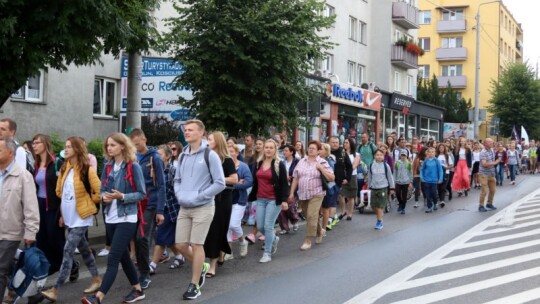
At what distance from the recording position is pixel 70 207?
701cm

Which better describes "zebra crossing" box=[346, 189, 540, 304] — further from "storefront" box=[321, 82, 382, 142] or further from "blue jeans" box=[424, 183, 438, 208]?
"storefront" box=[321, 82, 382, 142]

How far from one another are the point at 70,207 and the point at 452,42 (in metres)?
64.6

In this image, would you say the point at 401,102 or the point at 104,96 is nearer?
the point at 104,96

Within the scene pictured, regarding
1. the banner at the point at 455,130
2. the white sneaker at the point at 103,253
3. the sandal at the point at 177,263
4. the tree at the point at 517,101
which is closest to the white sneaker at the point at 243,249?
the sandal at the point at 177,263

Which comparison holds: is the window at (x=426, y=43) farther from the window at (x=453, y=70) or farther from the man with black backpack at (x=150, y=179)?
the man with black backpack at (x=150, y=179)

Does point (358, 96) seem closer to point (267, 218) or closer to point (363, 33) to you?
point (363, 33)

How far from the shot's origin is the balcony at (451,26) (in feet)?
215

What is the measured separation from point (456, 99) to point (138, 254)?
53.8 m

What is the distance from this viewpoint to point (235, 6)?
1567 cm

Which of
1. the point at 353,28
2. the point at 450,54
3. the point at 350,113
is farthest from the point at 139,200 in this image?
the point at 450,54

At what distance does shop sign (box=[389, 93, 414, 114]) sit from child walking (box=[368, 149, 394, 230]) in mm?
24503

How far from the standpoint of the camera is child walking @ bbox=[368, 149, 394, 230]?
44.2ft

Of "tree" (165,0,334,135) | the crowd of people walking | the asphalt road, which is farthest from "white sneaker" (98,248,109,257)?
"tree" (165,0,334,135)

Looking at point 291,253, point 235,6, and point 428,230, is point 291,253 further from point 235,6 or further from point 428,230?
point 235,6
